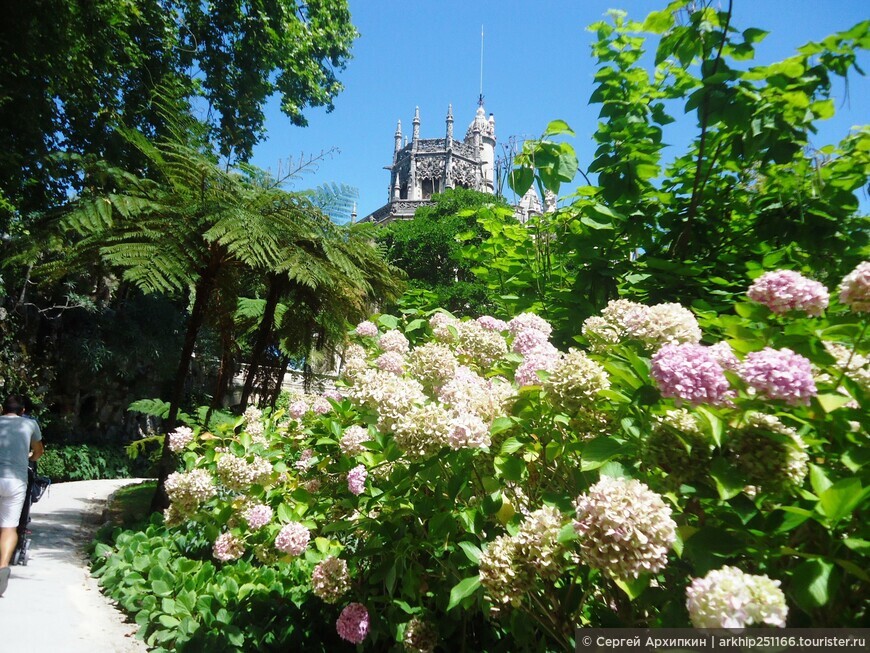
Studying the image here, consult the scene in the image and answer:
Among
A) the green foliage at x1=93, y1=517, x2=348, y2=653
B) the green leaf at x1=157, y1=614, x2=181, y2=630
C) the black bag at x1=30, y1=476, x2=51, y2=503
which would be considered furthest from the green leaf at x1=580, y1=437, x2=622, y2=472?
the black bag at x1=30, y1=476, x2=51, y2=503

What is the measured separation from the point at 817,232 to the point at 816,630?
1509 mm

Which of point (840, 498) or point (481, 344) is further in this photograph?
point (481, 344)

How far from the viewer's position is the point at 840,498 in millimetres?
946

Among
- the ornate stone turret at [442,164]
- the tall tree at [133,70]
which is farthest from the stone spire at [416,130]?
the tall tree at [133,70]

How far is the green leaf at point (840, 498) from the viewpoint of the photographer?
0.93m

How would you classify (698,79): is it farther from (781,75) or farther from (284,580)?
(284,580)

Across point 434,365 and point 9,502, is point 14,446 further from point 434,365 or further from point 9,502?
point 434,365

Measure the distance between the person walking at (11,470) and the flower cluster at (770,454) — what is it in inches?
180

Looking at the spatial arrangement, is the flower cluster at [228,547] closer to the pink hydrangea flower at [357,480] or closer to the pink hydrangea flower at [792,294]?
the pink hydrangea flower at [357,480]

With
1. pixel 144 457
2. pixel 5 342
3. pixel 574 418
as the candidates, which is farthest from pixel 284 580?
pixel 144 457

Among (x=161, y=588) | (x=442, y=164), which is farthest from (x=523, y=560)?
(x=442, y=164)

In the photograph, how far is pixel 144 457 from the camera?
12.3 meters

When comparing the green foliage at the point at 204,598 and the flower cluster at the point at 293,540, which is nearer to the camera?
the flower cluster at the point at 293,540

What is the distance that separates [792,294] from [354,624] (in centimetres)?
179
